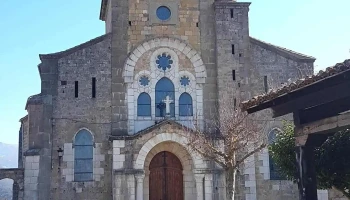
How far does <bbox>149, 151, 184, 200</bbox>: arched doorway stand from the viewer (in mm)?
24234

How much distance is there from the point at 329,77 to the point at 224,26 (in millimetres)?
16469

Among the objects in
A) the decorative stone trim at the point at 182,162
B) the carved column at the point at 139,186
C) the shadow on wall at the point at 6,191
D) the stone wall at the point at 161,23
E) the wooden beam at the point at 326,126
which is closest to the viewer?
the wooden beam at the point at 326,126

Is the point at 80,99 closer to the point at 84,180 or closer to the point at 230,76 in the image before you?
the point at 84,180

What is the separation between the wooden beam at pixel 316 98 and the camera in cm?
995

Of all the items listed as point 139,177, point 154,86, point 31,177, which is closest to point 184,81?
point 154,86

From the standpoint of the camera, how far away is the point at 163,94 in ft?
82.4

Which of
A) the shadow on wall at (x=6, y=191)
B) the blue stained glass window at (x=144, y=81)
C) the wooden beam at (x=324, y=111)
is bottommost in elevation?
the shadow on wall at (x=6, y=191)

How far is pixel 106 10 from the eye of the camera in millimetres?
29750

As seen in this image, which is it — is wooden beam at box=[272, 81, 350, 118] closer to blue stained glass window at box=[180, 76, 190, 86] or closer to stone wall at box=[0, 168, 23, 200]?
blue stained glass window at box=[180, 76, 190, 86]

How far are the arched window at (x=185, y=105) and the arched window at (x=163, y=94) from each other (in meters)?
0.39

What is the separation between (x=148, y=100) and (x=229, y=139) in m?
6.28

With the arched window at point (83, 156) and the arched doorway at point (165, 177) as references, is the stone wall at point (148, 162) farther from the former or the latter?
the arched window at point (83, 156)

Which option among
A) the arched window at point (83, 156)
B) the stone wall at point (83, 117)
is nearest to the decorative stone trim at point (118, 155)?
the stone wall at point (83, 117)

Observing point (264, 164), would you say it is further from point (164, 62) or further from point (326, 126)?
point (326, 126)
